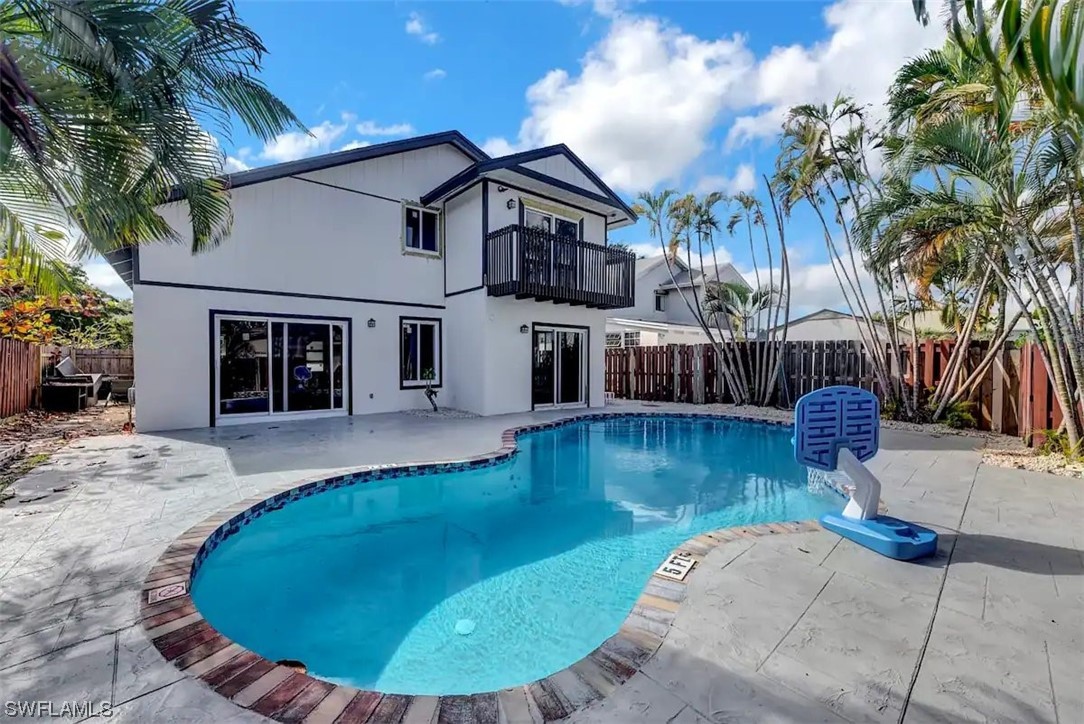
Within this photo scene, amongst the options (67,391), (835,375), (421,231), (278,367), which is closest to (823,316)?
(835,375)

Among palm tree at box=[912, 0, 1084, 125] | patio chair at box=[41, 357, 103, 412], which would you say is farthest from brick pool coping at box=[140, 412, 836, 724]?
patio chair at box=[41, 357, 103, 412]

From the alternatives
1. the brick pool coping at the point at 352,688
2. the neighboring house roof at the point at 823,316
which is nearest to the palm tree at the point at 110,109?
the brick pool coping at the point at 352,688

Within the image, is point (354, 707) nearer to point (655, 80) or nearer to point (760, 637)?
point (760, 637)

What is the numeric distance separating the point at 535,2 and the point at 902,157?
255 inches

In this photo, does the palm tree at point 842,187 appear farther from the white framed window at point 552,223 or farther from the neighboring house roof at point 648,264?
the neighboring house roof at point 648,264

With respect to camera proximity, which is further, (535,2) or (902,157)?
(535,2)

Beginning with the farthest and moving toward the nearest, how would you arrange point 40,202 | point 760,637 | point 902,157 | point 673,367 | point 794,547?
point 673,367, point 902,157, point 40,202, point 794,547, point 760,637

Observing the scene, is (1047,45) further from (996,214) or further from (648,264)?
(648,264)

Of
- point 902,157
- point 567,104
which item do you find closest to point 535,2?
point 567,104

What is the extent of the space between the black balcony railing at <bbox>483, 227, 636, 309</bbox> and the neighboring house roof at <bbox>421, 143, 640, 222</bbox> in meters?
1.30

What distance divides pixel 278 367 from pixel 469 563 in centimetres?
848

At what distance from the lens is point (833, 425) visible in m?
3.86

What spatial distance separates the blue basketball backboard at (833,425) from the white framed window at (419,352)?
10.4 m

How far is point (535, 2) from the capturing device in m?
8.66
